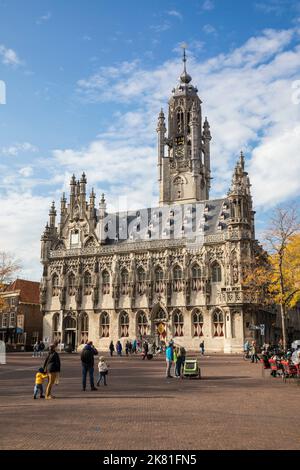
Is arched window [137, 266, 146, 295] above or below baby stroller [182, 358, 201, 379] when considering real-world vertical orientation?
above

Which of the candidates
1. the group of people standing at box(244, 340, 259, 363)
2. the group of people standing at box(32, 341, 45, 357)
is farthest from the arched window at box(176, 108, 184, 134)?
the group of people standing at box(244, 340, 259, 363)

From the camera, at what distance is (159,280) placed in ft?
193

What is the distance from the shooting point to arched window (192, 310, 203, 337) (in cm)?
5547

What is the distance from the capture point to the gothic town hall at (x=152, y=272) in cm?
5425

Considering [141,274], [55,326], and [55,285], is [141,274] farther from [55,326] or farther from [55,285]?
[55,326]

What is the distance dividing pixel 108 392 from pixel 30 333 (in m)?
60.0

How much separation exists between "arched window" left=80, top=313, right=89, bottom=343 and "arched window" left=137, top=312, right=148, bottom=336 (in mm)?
8138

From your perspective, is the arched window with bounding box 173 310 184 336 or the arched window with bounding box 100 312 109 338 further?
the arched window with bounding box 100 312 109 338

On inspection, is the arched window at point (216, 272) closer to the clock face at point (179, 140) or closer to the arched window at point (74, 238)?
the arched window at point (74, 238)

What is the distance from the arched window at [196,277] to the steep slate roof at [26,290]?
32.8m

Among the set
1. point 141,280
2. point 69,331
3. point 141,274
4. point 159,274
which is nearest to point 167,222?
point 159,274

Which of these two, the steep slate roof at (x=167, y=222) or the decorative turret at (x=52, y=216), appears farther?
the decorative turret at (x=52, y=216)

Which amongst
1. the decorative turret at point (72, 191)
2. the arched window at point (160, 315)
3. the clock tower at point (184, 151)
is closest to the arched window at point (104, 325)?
the arched window at point (160, 315)

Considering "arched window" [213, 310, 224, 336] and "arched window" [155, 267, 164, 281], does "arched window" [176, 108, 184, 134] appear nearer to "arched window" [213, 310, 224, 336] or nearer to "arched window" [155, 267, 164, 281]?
"arched window" [155, 267, 164, 281]
